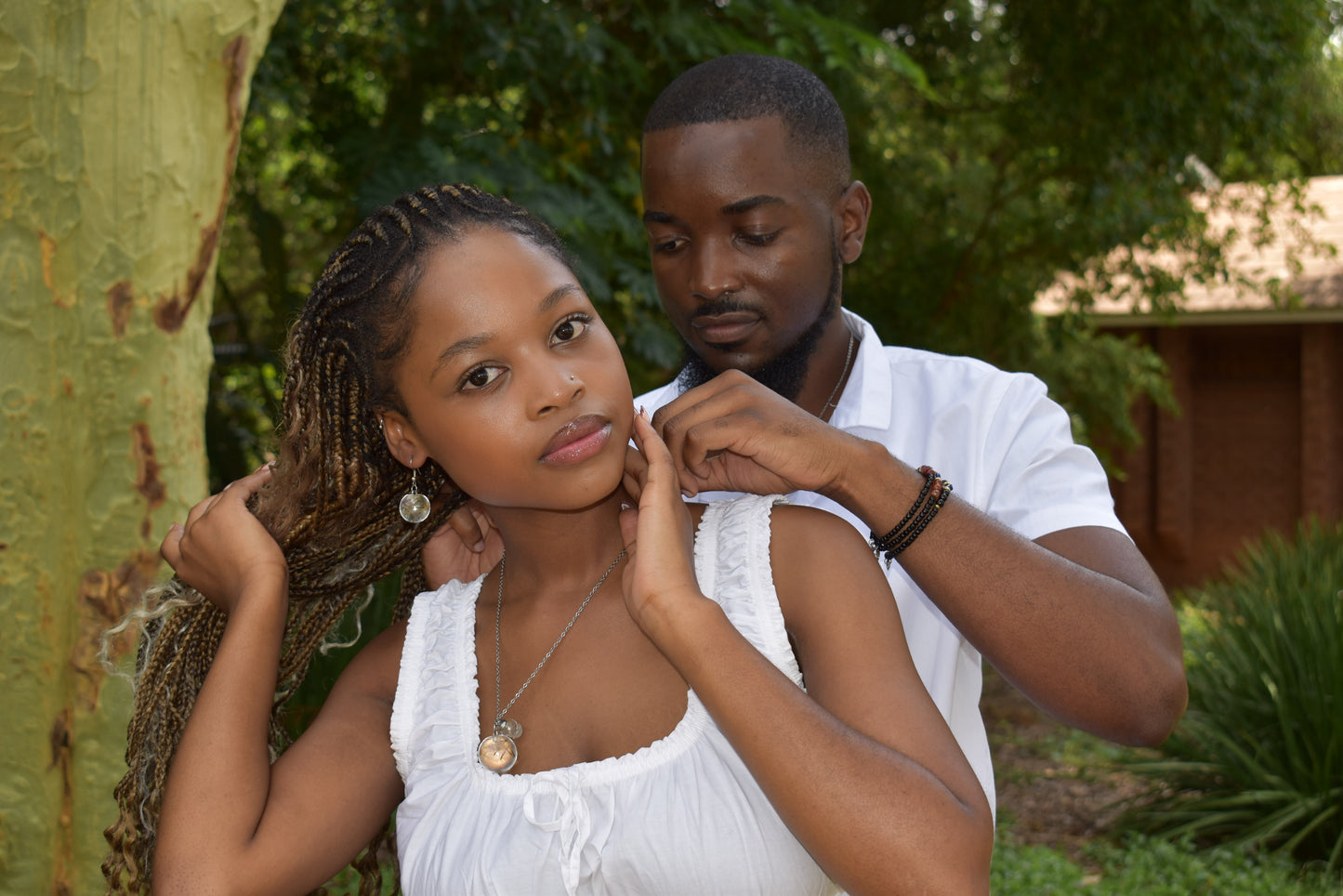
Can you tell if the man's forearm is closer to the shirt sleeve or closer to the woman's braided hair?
the shirt sleeve

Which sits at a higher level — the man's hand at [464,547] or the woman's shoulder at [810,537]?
the woman's shoulder at [810,537]

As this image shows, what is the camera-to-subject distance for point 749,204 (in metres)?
2.92

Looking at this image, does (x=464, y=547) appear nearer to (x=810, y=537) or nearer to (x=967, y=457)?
(x=810, y=537)

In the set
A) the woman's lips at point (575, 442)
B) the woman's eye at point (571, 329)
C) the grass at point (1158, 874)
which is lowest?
the grass at point (1158, 874)

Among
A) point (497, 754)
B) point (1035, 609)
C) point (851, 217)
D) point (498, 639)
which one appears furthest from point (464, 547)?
point (851, 217)

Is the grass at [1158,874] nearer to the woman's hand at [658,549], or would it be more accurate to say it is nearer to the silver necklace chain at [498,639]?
the silver necklace chain at [498,639]

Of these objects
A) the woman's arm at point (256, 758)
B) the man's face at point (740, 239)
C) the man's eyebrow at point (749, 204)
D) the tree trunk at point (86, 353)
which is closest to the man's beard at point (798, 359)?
the man's face at point (740, 239)

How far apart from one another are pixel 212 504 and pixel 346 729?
1.77ft

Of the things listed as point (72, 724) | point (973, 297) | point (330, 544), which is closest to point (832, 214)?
point (330, 544)

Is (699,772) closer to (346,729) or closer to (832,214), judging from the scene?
(346,729)

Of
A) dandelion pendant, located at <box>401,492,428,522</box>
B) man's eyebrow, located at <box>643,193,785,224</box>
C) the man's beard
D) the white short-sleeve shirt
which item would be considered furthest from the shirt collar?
dandelion pendant, located at <box>401,492,428,522</box>

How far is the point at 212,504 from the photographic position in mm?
Result: 2539

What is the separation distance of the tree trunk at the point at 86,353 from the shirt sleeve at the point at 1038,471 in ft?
7.33

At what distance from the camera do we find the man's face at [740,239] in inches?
116
